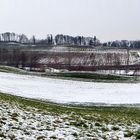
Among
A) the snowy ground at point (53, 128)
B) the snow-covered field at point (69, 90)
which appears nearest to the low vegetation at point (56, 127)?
the snowy ground at point (53, 128)

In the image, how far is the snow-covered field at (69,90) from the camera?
39219 millimetres

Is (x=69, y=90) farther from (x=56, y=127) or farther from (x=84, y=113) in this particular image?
(x=56, y=127)

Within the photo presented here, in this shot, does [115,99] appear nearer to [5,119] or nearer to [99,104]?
[99,104]

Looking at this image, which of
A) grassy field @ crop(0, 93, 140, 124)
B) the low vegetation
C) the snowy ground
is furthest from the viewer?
grassy field @ crop(0, 93, 140, 124)

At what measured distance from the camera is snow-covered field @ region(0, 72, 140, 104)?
39.2 meters

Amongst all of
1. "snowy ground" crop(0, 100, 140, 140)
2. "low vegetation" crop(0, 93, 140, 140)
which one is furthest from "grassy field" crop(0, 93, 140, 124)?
"snowy ground" crop(0, 100, 140, 140)

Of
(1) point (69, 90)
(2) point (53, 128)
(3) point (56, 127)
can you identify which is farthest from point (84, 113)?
(1) point (69, 90)

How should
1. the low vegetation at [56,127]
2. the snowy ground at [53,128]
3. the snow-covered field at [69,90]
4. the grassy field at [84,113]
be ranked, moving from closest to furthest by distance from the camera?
the snowy ground at [53,128] → the low vegetation at [56,127] → the grassy field at [84,113] → the snow-covered field at [69,90]

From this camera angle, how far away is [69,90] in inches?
1842

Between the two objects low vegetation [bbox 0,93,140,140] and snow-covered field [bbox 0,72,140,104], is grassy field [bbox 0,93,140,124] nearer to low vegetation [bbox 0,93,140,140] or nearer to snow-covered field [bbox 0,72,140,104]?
low vegetation [bbox 0,93,140,140]

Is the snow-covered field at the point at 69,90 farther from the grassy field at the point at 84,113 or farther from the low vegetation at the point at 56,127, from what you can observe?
the low vegetation at the point at 56,127

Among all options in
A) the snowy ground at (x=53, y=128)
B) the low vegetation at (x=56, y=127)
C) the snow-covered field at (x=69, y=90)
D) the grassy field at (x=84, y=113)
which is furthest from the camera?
the snow-covered field at (x=69, y=90)

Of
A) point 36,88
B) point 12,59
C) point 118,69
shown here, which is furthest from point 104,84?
point 12,59

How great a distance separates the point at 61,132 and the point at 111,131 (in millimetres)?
2572
